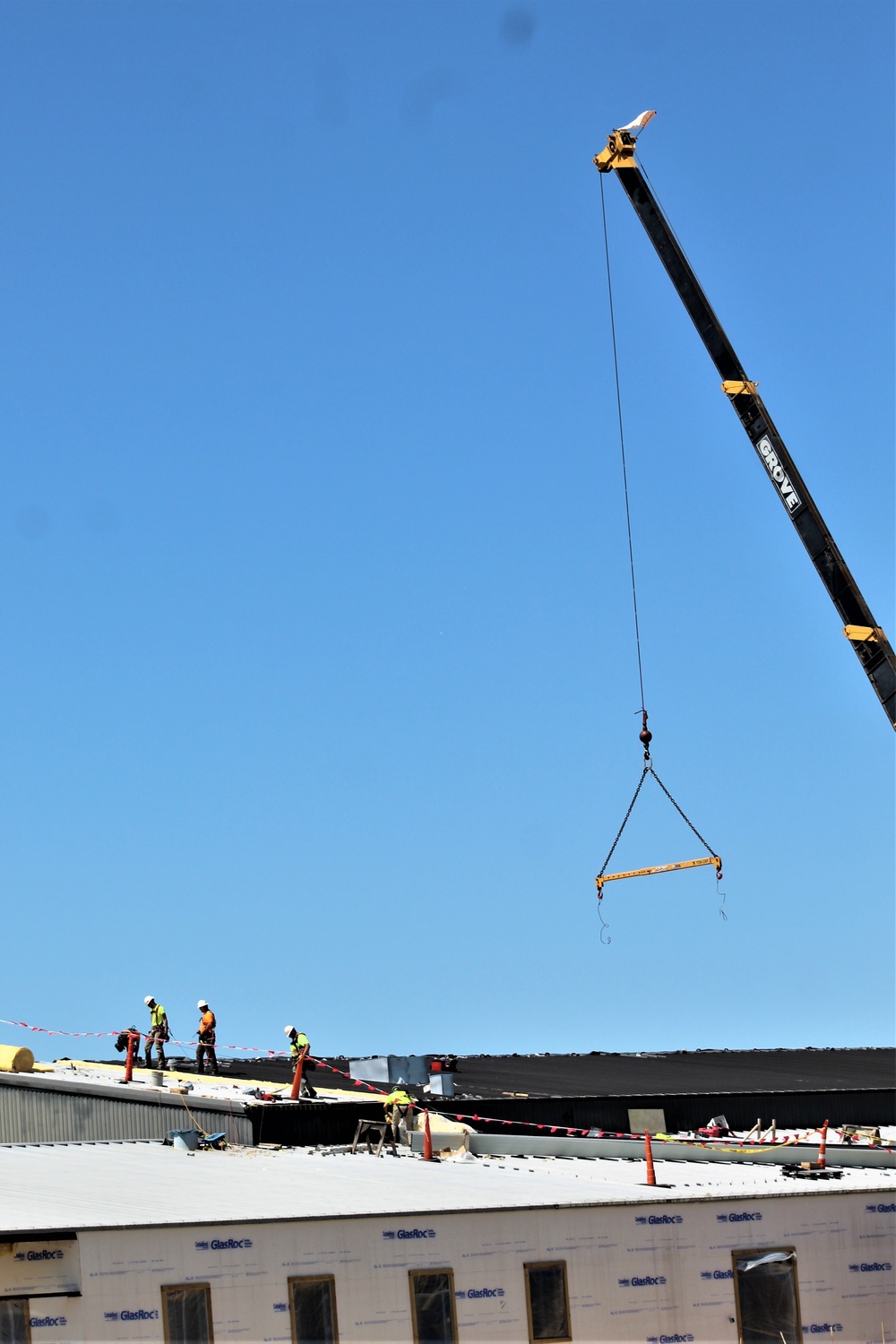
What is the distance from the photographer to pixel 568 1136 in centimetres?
4138

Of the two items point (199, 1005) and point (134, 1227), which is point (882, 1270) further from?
point (199, 1005)

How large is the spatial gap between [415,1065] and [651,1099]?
6.34 meters

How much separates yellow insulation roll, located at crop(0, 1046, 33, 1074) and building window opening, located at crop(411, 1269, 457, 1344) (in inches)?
652

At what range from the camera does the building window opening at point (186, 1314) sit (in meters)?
26.2

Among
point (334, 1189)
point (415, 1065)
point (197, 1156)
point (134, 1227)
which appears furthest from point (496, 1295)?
point (415, 1065)

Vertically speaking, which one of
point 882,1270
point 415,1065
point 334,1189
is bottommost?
point 882,1270

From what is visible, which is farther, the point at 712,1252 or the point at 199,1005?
the point at 199,1005

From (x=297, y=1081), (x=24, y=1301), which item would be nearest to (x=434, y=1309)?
(x=24, y=1301)

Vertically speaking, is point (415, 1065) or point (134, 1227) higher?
point (415, 1065)

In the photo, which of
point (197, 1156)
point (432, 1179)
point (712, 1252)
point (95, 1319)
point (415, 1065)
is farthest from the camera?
point (415, 1065)

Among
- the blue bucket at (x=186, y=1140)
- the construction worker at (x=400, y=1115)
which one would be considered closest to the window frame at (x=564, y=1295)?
the construction worker at (x=400, y=1115)

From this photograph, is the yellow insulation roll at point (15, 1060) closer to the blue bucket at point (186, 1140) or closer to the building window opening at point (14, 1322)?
the blue bucket at point (186, 1140)

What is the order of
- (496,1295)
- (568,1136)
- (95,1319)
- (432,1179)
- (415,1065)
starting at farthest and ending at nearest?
(415,1065)
(568,1136)
(432,1179)
(496,1295)
(95,1319)

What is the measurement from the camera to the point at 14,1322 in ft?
82.8
